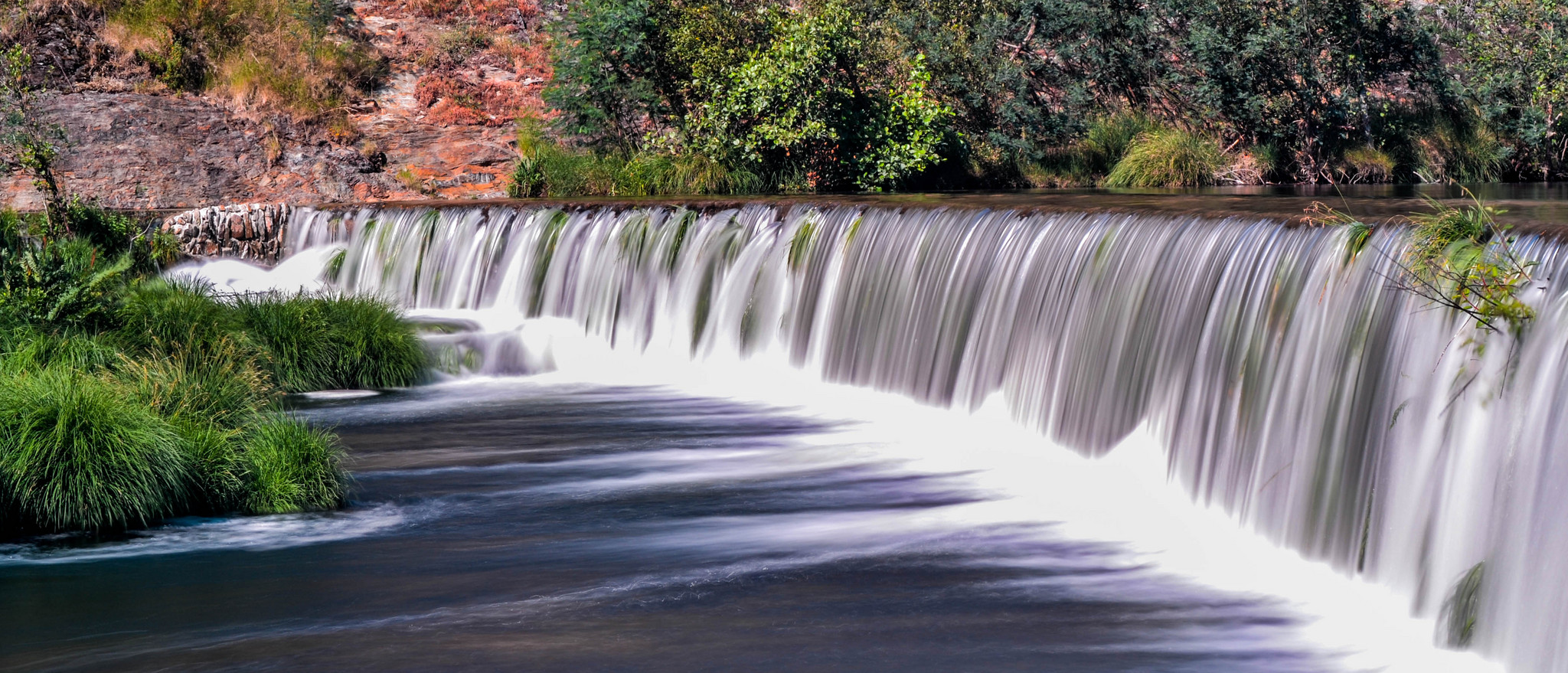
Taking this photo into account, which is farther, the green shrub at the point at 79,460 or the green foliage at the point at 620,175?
the green foliage at the point at 620,175

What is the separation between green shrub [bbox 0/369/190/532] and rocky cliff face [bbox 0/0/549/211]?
684 inches

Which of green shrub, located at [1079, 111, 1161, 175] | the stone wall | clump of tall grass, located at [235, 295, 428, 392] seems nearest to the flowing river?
clump of tall grass, located at [235, 295, 428, 392]

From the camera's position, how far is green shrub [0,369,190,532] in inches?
335

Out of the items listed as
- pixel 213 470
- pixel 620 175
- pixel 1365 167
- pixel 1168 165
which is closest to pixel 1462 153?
pixel 1365 167

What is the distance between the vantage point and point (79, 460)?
8.62m

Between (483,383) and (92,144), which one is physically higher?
(92,144)

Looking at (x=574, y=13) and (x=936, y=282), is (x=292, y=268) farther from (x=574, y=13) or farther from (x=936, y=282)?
(x=936, y=282)

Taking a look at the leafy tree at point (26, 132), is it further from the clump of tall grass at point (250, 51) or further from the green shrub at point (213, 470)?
the green shrub at point (213, 470)

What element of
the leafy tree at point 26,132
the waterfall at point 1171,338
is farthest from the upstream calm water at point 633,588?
the leafy tree at point 26,132

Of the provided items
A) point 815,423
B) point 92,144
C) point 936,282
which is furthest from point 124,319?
point 92,144

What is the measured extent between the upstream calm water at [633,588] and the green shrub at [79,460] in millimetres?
248

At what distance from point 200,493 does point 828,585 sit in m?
4.16

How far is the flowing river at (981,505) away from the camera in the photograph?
6820 millimetres

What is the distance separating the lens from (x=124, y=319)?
44.1ft
